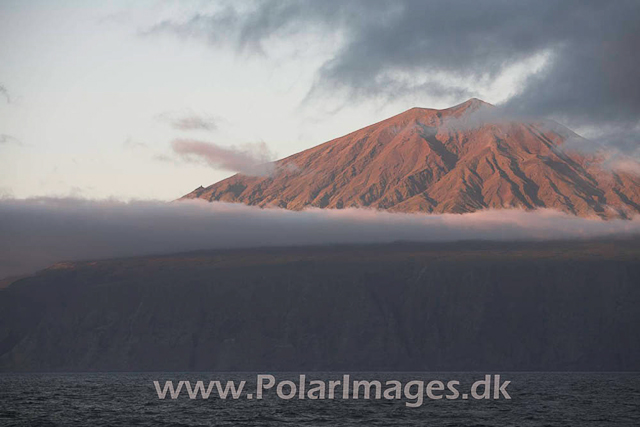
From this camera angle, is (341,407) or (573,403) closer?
(341,407)

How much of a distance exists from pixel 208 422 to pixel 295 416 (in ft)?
56.2

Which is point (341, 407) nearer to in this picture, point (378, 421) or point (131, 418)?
point (378, 421)

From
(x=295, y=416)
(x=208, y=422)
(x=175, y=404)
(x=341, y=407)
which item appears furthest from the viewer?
(x=175, y=404)

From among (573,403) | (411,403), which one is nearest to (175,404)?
(411,403)

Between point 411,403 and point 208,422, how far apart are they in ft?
189

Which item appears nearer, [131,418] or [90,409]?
[131,418]

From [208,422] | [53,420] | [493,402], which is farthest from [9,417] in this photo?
[493,402]

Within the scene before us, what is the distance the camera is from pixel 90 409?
176 meters

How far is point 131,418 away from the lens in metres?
153

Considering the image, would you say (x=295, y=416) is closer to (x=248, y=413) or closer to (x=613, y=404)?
(x=248, y=413)

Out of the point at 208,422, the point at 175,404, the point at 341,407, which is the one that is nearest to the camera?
the point at 208,422

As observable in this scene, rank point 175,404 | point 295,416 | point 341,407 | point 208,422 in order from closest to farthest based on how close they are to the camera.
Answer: point 208,422 < point 295,416 < point 341,407 < point 175,404

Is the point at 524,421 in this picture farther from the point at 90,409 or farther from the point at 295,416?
the point at 90,409

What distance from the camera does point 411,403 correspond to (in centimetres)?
18900
